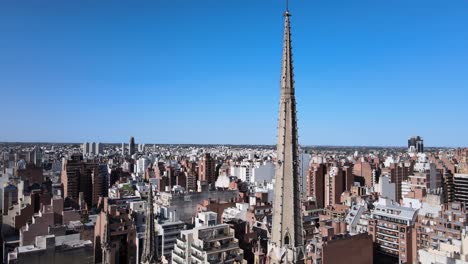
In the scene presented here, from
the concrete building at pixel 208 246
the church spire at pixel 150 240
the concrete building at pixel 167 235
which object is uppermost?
the church spire at pixel 150 240

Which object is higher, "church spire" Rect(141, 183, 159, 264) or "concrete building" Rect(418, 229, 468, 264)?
"church spire" Rect(141, 183, 159, 264)

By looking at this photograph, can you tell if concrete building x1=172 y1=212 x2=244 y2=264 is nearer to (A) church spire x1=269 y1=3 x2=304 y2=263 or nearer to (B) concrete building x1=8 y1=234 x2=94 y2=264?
(B) concrete building x1=8 y1=234 x2=94 y2=264

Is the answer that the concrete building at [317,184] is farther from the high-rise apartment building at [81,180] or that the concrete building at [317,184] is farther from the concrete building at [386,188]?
the high-rise apartment building at [81,180]

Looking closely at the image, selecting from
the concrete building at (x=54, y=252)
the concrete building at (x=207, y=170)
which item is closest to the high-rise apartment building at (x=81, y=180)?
the concrete building at (x=207, y=170)

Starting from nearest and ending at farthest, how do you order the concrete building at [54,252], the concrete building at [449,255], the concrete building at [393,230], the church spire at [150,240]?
1. the church spire at [150,240]
2. the concrete building at [449,255]
3. the concrete building at [54,252]
4. the concrete building at [393,230]

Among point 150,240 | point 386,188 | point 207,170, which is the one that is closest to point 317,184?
point 386,188

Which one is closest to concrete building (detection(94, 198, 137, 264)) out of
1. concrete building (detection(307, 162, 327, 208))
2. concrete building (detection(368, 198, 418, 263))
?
concrete building (detection(368, 198, 418, 263))

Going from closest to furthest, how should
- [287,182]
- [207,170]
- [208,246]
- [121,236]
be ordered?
[287,182]
[208,246]
[121,236]
[207,170]

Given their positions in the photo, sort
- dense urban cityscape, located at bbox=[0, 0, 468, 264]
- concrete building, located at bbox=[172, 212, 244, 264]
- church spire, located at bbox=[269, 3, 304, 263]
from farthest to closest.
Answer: concrete building, located at bbox=[172, 212, 244, 264]
dense urban cityscape, located at bbox=[0, 0, 468, 264]
church spire, located at bbox=[269, 3, 304, 263]

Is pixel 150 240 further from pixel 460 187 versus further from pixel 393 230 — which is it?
pixel 460 187
